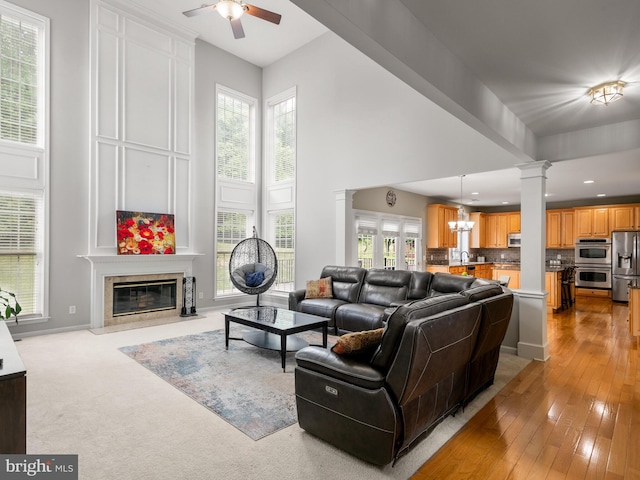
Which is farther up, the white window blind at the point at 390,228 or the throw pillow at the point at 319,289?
the white window blind at the point at 390,228

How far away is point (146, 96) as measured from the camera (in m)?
6.20

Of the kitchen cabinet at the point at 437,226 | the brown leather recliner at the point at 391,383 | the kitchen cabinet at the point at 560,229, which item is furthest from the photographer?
the kitchen cabinet at the point at 560,229

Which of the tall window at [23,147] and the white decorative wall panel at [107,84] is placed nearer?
the tall window at [23,147]

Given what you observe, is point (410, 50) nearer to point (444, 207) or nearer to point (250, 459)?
point (250, 459)

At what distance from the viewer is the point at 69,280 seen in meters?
5.46

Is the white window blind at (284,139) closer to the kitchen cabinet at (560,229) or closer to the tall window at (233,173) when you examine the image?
the tall window at (233,173)

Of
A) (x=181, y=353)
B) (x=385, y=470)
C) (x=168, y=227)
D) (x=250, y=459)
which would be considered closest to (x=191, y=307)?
Result: (x=168, y=227)

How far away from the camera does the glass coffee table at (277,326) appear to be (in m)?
3.81

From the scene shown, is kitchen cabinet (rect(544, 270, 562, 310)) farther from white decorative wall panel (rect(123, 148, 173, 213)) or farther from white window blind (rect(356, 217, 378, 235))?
white decorative wall panel (rect(123, 148, 173, 213))

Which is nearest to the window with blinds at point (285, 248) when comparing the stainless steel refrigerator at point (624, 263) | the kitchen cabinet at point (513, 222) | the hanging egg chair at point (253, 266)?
the hanging egg chair at point (253, 266)

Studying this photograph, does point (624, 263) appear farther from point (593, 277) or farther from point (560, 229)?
point (560, 229)

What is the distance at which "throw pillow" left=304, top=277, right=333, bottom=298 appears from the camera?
5673 mm

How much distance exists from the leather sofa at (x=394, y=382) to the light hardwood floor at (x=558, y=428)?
281 millimetres

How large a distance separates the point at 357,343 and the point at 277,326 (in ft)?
5.59
